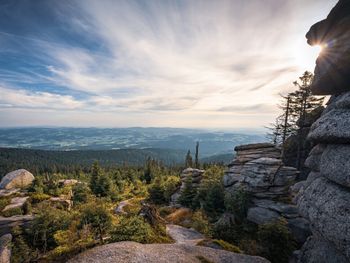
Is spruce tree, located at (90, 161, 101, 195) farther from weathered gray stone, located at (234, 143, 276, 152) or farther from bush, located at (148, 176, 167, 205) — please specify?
weathered gray stone, located at (234, 143, 276, 152)

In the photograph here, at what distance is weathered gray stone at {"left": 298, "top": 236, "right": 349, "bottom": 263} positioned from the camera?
1203 centimetres

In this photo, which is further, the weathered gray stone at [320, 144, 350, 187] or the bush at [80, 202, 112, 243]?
the bush at [80, 202, 112, 243]

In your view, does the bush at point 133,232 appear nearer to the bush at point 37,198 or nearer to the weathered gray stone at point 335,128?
the weathered gray stone at point 335,128

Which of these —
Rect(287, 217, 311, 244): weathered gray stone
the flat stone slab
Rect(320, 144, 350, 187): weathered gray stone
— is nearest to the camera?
Rect(320, 144, 350, 187): weathered gray stone

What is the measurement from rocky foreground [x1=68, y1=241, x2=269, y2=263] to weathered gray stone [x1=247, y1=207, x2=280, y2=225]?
8.30 meters

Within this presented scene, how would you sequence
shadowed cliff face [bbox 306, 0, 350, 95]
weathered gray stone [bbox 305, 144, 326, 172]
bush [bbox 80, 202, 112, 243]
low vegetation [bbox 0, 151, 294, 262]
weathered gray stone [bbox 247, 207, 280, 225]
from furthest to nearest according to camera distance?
weathered gray stone [bbox 247, 207, 280, 225]
bush [bbox 80, 202, 112, 243]
weathered gray stone [bbox 305, 144, 326, 172]
low vegetation [bbox 0, 151, 294, 262]
shadowed cliff face [bbox 306, 0, 350, 95]

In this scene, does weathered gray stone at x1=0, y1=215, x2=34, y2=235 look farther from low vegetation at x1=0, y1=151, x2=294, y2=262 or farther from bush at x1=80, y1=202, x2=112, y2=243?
bush at x1=80, y1=202, x2=112, y2=243

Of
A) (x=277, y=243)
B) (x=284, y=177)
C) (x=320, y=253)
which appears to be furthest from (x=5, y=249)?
(x=284, y=177)

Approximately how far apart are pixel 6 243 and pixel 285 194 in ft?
88.4

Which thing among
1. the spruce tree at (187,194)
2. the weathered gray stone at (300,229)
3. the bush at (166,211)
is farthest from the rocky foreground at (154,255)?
the spruce tree at (187,194)

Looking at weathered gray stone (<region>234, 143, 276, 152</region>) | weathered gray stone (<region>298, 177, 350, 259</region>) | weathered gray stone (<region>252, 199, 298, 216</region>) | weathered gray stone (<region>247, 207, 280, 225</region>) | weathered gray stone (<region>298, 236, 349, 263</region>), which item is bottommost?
weathered gray stone (<region>247, 207, 280, 225</region>)

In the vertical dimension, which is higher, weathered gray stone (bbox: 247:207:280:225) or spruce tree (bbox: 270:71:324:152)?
spruce tree (bbox: 270:71:324:152)

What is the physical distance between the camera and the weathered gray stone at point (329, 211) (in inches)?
387

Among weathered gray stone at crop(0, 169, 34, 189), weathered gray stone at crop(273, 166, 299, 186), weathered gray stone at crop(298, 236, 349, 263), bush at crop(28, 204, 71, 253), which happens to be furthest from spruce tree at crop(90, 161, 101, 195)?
weathered gray stone at crop(298, 236, 349, 263)
